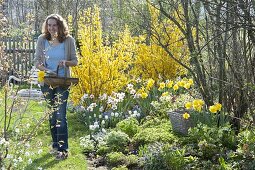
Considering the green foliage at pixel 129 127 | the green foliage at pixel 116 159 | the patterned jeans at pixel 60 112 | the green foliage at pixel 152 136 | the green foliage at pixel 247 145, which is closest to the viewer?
the green foliage at pixel 247 145

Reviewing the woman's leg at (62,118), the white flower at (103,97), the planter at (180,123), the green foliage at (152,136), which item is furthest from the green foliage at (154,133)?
the white flower at (103,97)

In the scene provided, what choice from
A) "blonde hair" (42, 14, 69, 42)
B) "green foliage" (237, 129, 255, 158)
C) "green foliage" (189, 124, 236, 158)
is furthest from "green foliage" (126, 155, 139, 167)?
"blonde hair" (42, 14, 69, 42)

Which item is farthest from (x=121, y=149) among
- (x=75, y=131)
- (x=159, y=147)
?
(x=75, y=131)

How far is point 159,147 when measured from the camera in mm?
4883

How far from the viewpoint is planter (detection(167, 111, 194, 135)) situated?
229 inches

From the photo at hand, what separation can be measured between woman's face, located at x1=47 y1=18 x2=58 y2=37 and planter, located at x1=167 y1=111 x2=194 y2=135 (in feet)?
6.08

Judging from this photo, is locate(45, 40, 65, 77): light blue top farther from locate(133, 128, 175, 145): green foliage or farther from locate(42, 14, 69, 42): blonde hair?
locate(133, 128, 175, 145): green foliage

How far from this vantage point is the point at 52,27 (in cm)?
539

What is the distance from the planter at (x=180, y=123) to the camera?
5805 millimetres

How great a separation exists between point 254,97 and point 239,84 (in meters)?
0.22

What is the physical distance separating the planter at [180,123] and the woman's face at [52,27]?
1.85 meters

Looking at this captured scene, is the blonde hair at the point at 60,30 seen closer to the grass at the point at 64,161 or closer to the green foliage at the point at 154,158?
the grass at the point at 64,161

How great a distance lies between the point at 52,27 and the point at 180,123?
6.57ft

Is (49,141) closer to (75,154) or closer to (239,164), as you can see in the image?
(75,154)
